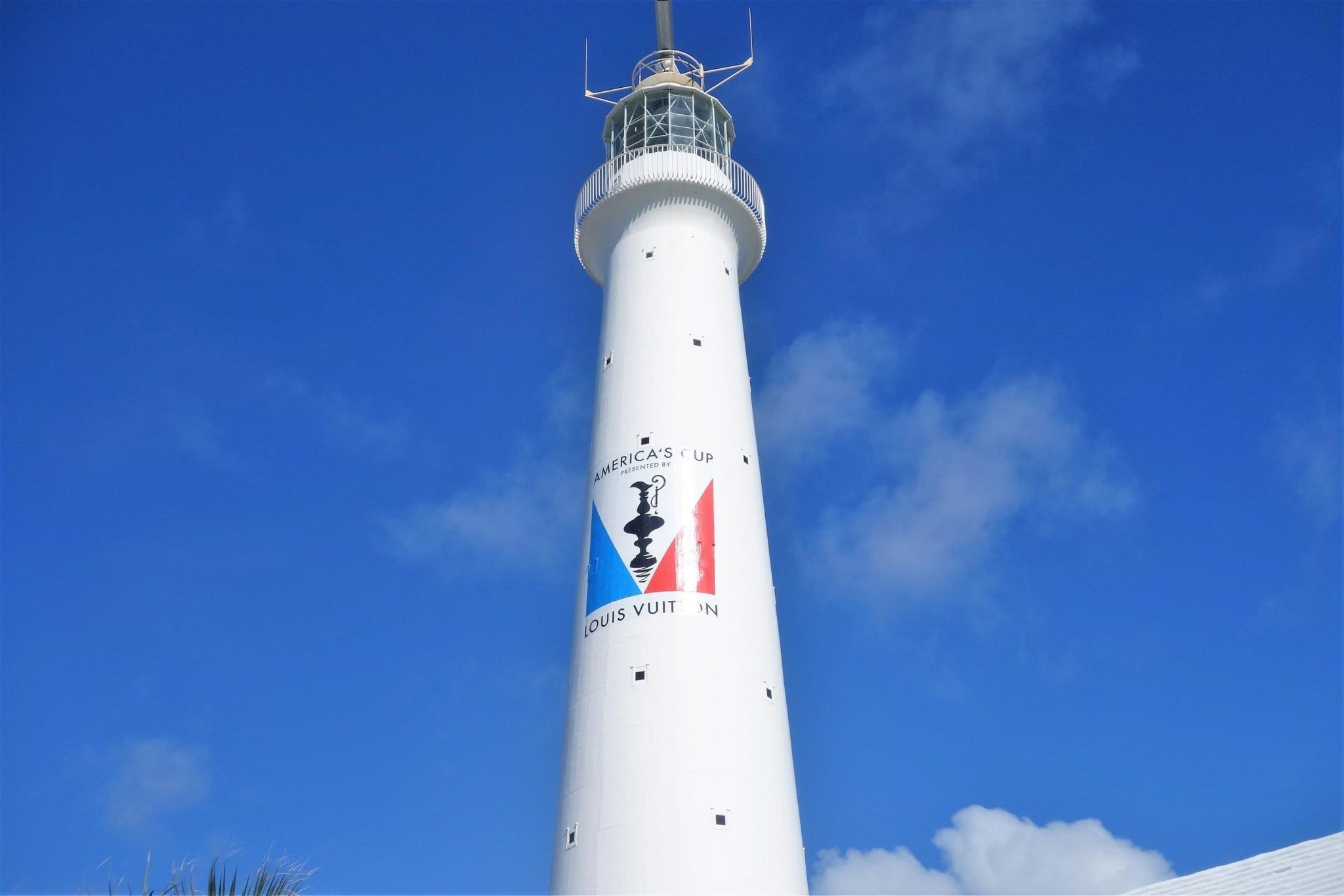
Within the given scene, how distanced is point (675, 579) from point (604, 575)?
1.71 metres

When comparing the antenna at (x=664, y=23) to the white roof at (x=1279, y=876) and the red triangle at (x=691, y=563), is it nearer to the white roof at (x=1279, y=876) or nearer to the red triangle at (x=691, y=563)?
the red triangle at (x=691, y=563)

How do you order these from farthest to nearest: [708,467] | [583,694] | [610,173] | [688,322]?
1. [610,173]
2. [688,322]
3. [708,467]
4. [583,694]

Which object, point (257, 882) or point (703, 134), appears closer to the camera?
point (257, 882)

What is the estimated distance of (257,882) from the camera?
58.4 ft

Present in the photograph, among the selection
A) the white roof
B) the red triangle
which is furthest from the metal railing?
the white roof

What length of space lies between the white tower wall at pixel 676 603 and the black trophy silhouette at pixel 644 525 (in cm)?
5

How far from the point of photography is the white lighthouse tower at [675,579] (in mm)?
23672

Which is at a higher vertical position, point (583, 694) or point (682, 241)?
point (682, 241)

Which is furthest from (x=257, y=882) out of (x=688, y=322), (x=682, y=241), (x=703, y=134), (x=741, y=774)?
(x=703, y=134)

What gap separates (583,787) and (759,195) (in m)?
17.6

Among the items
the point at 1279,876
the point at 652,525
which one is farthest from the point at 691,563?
the point at 1279,876

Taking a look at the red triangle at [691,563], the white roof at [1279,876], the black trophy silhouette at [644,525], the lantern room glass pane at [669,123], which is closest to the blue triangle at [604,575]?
the black trophy silhouette at [644,525]

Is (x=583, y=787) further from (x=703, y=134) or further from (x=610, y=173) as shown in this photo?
(x=703, y=134)

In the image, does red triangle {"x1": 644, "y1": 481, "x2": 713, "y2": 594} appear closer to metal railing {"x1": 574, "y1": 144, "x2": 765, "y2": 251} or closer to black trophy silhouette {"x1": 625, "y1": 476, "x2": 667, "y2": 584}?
black trophy silhouette {"x1": 625, "y1": 476, "x2": 667, "y2": 584}
